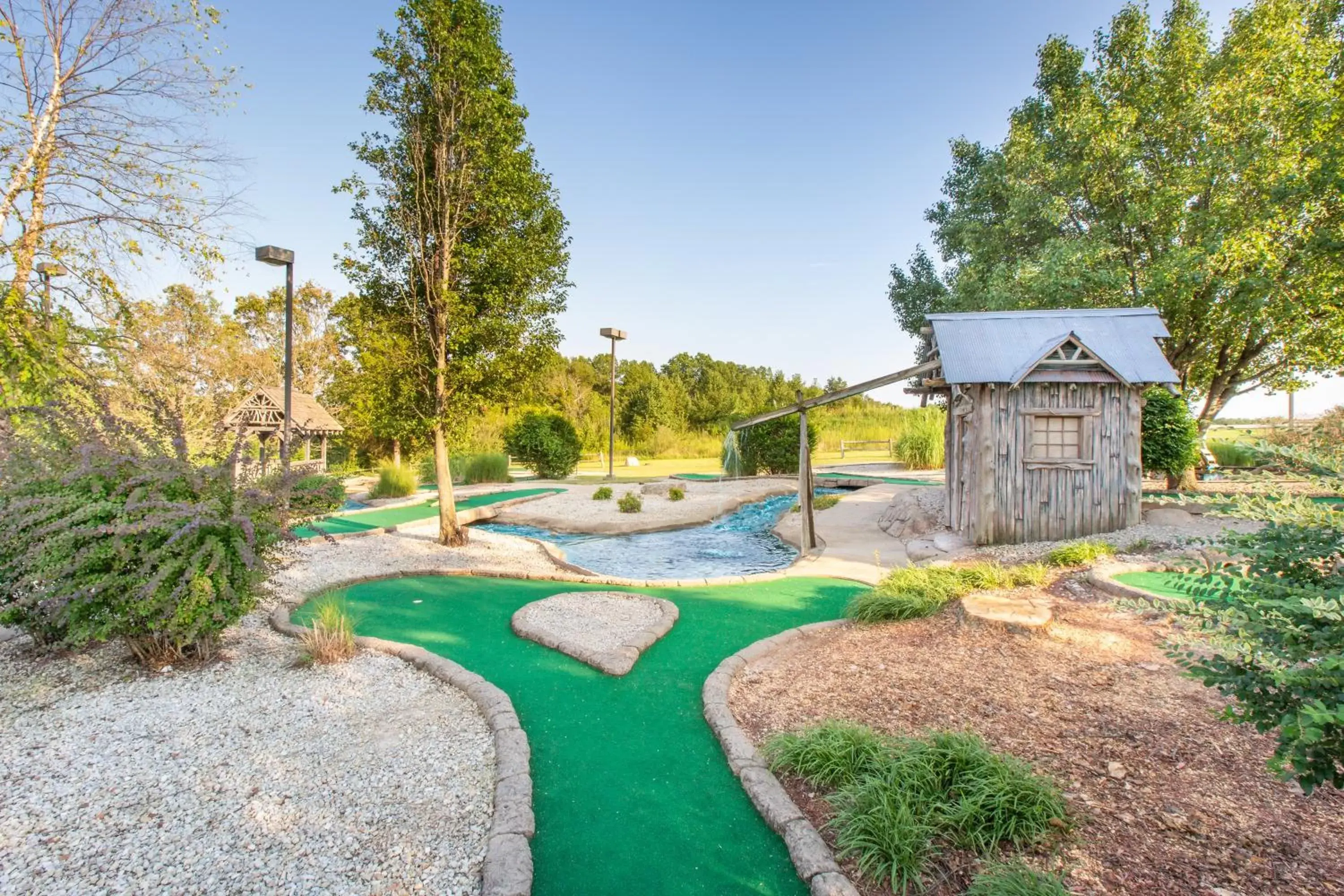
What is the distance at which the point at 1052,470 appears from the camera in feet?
27.6

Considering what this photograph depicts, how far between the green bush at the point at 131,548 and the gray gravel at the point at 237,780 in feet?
1.37

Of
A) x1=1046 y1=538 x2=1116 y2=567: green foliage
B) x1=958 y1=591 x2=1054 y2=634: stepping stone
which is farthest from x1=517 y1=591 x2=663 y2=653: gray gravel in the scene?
x1=1046 y1=538 x2=1116 y2=567: green foliage

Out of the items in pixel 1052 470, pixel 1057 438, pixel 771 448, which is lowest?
pixel 1052 470

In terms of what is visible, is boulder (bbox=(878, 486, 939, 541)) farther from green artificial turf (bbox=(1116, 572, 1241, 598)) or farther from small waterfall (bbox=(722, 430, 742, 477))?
small waterfall (bbox=(722, 430, 742, 477))

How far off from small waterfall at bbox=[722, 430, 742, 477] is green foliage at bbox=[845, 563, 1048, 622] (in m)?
12.7

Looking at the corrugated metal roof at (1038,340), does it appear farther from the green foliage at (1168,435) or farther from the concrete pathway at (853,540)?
the concrete pathway at (853,540)

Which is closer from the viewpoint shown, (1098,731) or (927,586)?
(1098,731)

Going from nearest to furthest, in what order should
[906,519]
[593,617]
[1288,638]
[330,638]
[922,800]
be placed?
[1288,638] → [922,800] → [330,638] → [593,617] → [906,519]

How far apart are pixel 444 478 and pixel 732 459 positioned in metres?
12.0

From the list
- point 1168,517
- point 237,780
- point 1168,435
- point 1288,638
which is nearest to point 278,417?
point 237,780

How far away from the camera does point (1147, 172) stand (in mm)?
12789

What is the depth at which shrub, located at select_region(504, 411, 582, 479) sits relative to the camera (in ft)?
65.3

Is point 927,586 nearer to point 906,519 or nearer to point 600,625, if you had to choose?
point 600,625

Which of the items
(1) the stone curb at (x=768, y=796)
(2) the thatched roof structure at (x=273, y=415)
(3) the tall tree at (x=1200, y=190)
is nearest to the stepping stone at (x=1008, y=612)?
(1) the stone curb at (x=768, y=796)
